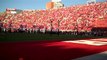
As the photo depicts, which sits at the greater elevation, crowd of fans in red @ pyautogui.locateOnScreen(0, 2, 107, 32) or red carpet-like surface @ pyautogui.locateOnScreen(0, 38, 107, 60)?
crowd of fans in red @ pyautogui.locateOnScreen(0, 2, 107, 32)

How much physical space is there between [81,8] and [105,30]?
21519mm

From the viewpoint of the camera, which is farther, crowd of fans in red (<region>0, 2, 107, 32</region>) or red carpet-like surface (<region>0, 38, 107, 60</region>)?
crowd of fans in red (<region>0, 2, 107, 32</region>)

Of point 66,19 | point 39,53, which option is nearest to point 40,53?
point 39,53

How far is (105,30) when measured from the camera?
52.9 m

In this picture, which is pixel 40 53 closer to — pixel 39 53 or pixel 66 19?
pixel 39 53

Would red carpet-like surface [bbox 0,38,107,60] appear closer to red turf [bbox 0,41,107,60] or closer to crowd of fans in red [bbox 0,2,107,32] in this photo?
red turf [bbox 0,41,107,60]

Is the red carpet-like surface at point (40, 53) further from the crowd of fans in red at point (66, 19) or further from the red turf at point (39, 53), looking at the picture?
the crowd of fans in red at point (66, 19)

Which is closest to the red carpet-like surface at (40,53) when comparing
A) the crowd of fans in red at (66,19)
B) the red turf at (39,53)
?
the red turf at (39,53)

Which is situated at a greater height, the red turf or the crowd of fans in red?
the crowd of fans in red

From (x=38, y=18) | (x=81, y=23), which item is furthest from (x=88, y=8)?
(x=38, y=18)

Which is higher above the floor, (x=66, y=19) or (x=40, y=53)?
(x=66, y=19)

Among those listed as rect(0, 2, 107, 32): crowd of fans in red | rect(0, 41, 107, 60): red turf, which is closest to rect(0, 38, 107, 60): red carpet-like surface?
rect(0, 41, 107, 60): red turf

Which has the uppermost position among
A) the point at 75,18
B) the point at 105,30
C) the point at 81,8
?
the point at 81,8

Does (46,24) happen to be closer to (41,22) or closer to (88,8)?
(41,22)
